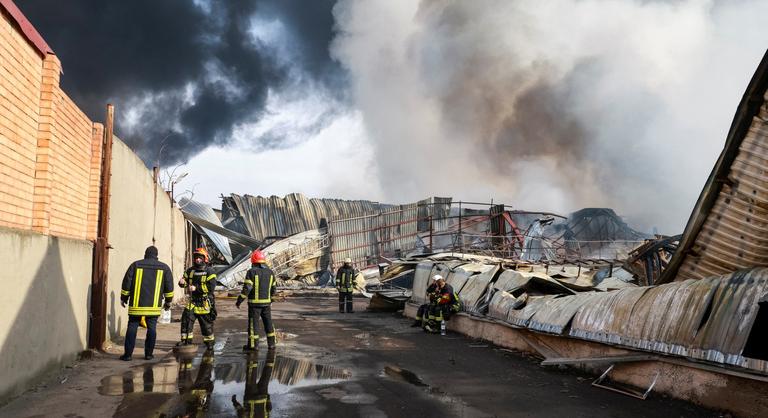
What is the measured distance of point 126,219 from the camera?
34.7 ft

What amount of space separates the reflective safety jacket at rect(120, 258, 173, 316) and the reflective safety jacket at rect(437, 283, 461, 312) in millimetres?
5833

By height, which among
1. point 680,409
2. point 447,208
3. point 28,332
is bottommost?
point 680,409

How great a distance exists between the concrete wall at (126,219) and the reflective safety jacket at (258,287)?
2118 mm

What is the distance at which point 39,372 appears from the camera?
6223mm

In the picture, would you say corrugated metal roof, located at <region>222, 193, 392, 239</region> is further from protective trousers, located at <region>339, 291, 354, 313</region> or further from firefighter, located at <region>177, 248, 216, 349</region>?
firefighter, located at <region>177, 248, 216, 349</region>

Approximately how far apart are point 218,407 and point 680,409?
14.1 feet

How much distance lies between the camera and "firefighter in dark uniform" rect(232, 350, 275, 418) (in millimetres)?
5398

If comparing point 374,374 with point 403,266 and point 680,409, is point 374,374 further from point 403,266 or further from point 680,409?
point 403,266

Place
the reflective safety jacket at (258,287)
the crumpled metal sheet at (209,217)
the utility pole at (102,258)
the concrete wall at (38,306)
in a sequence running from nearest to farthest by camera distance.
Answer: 1. the concrete wall at (38,306)
2. the utility pole at (102,258)
3. the reflective safety jacket at (258,287)
4. the crumpled metal sheet at (209,217)

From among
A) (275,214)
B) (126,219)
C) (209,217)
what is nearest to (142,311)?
(126,219)

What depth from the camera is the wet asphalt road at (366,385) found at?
5.61 meters

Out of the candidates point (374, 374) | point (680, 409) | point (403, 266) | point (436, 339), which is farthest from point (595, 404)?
point (403, 266)

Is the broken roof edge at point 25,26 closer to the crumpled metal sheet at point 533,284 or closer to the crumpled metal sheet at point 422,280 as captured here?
the crumpled metal sheet at point 533,284

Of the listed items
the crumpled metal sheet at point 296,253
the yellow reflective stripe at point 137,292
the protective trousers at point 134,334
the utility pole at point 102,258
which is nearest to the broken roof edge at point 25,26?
the utility pole at point 102,258
